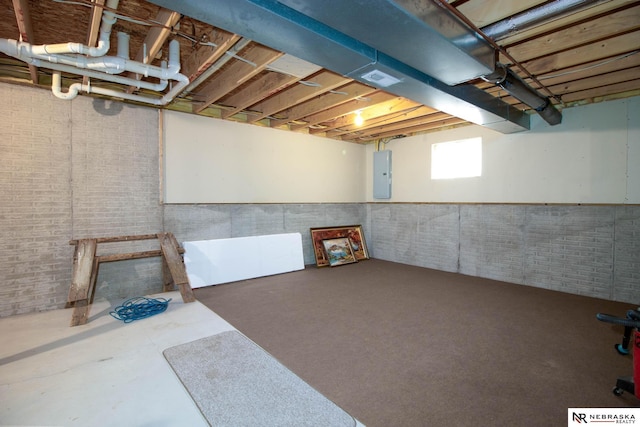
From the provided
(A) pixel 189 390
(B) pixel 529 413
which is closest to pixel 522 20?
(B) pixel 529 413

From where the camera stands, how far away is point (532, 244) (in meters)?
4.59

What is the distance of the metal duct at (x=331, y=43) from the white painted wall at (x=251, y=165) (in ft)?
9.62

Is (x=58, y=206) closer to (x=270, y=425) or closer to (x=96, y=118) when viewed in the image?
(x=96, y=118)

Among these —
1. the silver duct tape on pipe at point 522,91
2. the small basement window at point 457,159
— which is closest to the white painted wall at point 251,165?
the small basement window at point 457,159

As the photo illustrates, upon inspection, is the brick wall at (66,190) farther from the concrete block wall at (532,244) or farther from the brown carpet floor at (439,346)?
the concrete block wall at (532,244)

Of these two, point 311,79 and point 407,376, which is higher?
point 311,79

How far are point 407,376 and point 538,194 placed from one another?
3.89 meters

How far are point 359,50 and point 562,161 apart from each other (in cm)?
388

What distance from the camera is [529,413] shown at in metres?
1.83

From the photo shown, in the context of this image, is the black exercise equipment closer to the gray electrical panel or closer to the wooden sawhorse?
the wooden sawhorse

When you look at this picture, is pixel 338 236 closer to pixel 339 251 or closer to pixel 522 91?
pixel 339 251

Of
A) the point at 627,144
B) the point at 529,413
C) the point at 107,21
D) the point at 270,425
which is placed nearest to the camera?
the point at 270,425

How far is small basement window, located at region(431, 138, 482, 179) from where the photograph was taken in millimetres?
5266

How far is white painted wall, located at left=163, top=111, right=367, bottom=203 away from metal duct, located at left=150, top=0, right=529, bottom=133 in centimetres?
293
